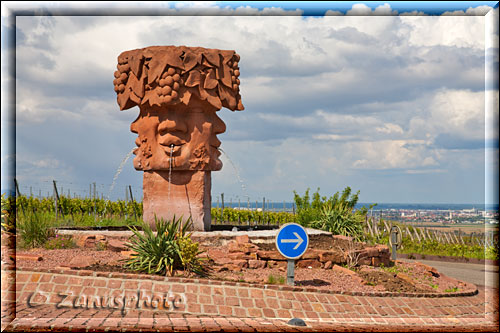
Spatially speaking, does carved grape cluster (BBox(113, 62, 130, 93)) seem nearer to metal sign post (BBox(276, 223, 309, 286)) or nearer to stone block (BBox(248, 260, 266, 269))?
stone block (BBox(248, 260, 266, 269))

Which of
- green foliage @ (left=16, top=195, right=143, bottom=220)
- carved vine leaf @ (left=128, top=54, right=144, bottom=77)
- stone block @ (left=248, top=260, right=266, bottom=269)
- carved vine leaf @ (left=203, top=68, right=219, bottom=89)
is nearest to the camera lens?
stone block @ (left=248, top=260, right=266, bottom=269)

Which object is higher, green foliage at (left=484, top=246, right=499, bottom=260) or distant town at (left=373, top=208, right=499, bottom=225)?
distant town at (left=373, top=208, right=499, bottom=225)

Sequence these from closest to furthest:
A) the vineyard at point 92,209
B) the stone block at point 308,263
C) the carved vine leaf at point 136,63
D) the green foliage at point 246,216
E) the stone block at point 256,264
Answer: the stone block at point 256,264 < the stone block at point 308,263 < the carved vine leaf at point 136,63 < the vineyard at point 92,209 < the green foliage at point 246,216

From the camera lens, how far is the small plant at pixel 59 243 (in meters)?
11.1

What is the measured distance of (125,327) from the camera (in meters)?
6.68

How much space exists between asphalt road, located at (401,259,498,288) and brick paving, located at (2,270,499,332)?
516 centimetres

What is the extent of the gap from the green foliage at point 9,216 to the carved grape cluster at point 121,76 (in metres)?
3.96

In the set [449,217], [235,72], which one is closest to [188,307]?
[235,72]

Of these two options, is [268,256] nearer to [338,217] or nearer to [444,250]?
[338,217]

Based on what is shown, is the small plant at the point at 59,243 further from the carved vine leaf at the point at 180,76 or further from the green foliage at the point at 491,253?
the green foliage at the point at 491,253

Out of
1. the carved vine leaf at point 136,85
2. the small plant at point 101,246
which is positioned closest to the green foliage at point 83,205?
the carved vine leaf at point 136,85

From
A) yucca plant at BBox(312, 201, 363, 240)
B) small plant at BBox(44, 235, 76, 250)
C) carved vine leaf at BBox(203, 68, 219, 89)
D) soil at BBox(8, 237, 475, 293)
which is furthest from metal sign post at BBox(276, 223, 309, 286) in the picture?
yucca plant at BBox(312, 201, 363, 240)

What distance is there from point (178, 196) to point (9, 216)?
3.96 meters

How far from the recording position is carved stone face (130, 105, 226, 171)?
13.2 m
